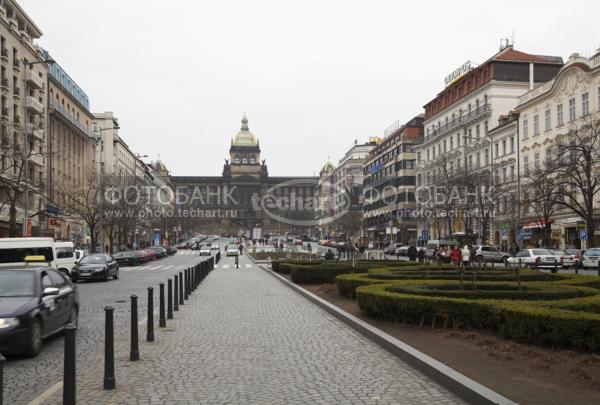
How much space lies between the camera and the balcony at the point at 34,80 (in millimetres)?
53469

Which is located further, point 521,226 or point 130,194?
point 130,194

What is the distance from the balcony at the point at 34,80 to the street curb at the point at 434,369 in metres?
48.0

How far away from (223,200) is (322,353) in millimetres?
180382

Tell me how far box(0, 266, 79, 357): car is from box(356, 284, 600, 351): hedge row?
5.90 m

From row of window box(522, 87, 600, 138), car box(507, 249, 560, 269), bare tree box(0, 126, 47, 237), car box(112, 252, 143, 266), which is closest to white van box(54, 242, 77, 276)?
bare tree box(0, 126, 47, 237)

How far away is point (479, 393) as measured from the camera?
6586 millimetres

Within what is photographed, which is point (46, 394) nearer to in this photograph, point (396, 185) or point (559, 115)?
point (559, 115)

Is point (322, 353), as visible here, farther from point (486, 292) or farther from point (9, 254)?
point (9, 254)

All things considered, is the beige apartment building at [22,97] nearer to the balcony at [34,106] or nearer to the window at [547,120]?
the balcony at [34,106]

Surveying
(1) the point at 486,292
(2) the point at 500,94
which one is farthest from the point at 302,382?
(2) the point at 500,94

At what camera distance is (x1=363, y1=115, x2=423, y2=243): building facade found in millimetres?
90000

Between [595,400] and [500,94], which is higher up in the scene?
[500,94]

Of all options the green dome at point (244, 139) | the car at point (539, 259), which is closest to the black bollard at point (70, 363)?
the car at point (539, 259)

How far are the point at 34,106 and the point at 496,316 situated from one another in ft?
168
